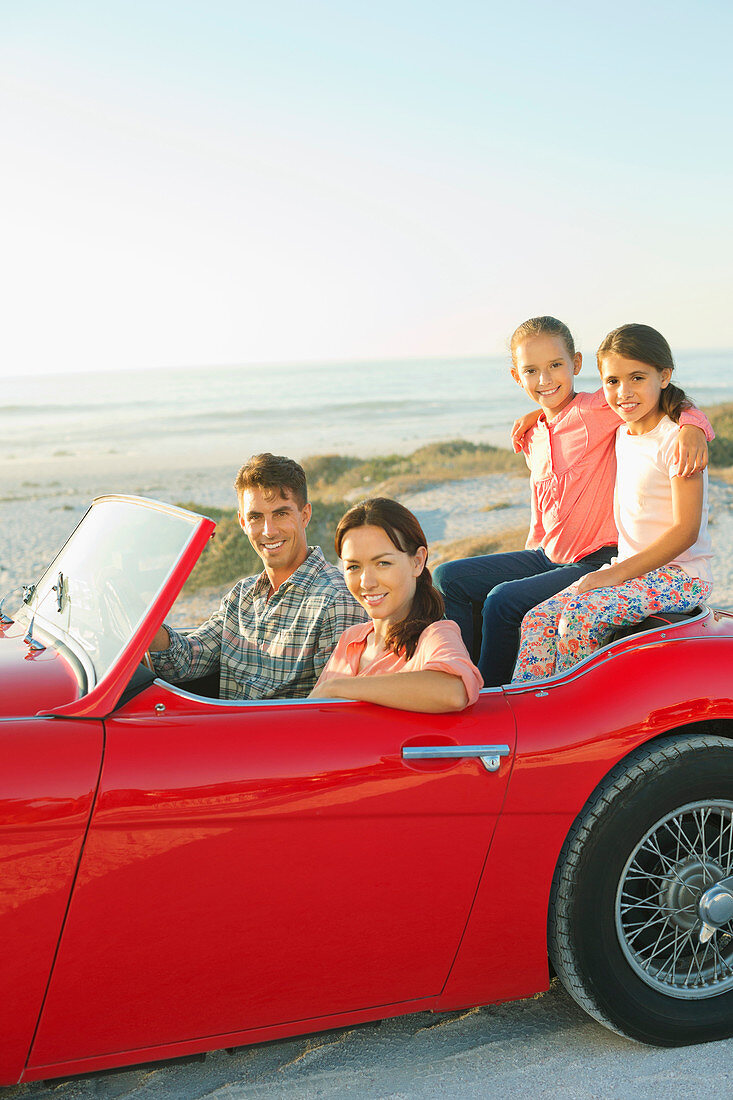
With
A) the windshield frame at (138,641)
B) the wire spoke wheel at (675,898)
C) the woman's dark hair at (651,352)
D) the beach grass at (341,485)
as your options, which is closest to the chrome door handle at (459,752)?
the wire spoke wheel at (675,898)

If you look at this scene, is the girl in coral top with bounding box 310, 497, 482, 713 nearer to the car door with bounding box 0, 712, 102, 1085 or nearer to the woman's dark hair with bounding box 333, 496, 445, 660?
the woman's dark hair with bounding box 333, 496, 445, 660

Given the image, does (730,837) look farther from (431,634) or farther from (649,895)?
(431,634)

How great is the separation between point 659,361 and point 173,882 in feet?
7.67

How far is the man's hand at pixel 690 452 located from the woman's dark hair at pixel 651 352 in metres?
0.11

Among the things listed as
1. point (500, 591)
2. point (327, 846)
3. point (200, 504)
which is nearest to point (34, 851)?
point (327, 846)

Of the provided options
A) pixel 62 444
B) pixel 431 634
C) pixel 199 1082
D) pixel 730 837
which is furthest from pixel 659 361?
pixel 62 444

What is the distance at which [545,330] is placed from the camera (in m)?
3.75

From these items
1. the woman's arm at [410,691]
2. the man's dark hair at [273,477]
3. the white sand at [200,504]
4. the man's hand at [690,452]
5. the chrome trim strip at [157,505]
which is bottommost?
the white sand at [200,504]

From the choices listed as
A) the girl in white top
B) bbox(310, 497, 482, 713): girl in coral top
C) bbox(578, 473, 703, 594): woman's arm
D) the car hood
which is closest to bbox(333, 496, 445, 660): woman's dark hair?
bbox(310, 497, 482, 713): girl in coral top

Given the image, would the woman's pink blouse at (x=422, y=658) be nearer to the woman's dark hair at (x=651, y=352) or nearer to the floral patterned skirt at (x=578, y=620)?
the floral patterned skirt at (x=578, y=620)

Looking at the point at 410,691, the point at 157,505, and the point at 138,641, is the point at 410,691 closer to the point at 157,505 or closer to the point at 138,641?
the point at 138,641

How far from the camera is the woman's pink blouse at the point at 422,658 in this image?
7.95 feet

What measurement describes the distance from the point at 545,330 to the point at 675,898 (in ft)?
7.16

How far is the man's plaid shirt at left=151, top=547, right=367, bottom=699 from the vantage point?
3.01 metres
